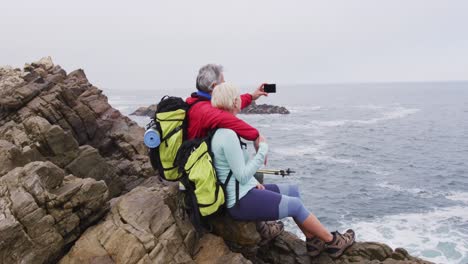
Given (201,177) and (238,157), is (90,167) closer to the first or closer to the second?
(201,177)

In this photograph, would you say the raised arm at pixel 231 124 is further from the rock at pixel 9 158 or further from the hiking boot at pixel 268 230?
the rock at pixel 9 158

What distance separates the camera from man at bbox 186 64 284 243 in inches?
255

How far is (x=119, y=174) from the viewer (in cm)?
1669

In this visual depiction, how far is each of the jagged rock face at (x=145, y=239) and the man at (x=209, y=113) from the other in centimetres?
147

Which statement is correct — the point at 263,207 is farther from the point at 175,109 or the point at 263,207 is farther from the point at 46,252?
the point at 46,252

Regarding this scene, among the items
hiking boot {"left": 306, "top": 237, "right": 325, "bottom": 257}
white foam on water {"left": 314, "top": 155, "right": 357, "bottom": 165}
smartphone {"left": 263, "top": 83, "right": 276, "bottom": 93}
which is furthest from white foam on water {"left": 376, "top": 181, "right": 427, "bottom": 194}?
smartphone {"left": 263, "top": 83, "right": 276, "bottom": 93}

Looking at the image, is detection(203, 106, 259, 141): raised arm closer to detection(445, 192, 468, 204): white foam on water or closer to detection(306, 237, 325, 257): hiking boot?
detection(306, 237, 325, 257): hiking boot

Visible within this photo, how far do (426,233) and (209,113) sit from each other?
19478mm

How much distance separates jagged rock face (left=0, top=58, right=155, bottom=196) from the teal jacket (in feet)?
26.4

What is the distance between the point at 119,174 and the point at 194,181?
1075 cm

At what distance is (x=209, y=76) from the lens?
7027 mm

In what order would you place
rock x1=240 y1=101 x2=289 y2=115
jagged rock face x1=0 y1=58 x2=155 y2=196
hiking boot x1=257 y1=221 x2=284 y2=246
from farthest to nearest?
rock x1=240 y1=101 x2=289 y2=115
jagged rock face x1=0 y1=58 x2=155 y2=196
hiking boot x1=257 y1=221 x2=284 y2=246

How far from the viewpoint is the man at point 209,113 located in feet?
21.2

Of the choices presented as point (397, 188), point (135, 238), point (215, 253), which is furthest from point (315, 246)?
point (397, 188)
